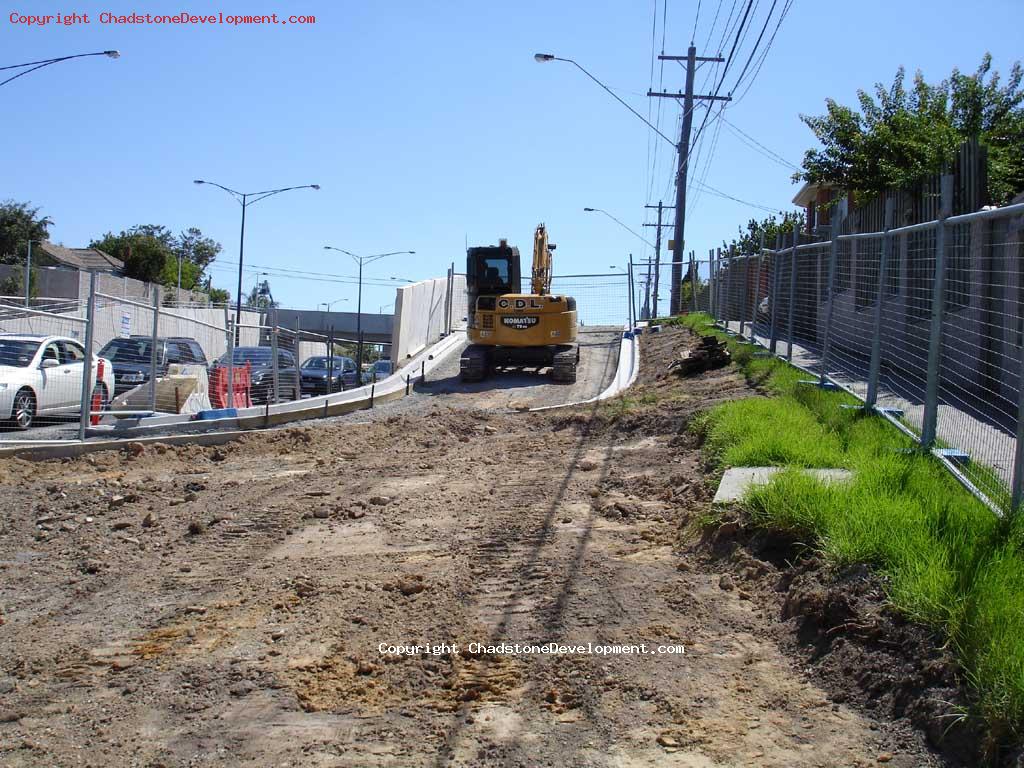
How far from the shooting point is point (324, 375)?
92.8 feet

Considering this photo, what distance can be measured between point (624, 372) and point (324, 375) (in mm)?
10919

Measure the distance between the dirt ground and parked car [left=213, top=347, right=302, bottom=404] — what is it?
8.95 metres

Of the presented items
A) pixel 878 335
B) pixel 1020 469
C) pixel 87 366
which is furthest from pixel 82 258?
pixel 1020 469

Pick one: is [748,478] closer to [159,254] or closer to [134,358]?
[134,358]

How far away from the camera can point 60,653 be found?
17.6ft

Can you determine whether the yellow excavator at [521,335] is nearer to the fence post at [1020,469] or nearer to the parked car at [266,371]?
the parked car at [266,371]

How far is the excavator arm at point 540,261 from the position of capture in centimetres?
2342

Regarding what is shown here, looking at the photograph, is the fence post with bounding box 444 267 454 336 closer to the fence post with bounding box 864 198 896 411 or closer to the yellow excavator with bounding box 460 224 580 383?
the yellow excavator with bounding box 460 224 580 383

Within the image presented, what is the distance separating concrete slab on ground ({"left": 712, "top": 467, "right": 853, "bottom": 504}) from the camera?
21.9 ft

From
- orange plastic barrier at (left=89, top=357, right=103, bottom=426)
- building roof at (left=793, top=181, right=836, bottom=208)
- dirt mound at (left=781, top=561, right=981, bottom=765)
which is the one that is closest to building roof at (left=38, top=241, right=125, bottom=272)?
building roof at (left=793, top=181, right=836, bottom=208)

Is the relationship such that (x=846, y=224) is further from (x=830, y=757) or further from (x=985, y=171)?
(x=830, y=757)

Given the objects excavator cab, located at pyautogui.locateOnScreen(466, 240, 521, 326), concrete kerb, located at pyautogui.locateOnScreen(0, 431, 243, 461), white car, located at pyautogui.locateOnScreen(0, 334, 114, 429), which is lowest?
concrete kerb, located at pyautogui.locateOnScreen(0, 431, 243, 461)

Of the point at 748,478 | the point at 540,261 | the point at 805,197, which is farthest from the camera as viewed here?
the point at 805,197

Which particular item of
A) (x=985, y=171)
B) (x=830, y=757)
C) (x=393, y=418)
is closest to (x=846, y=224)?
(x=985, y=171)
